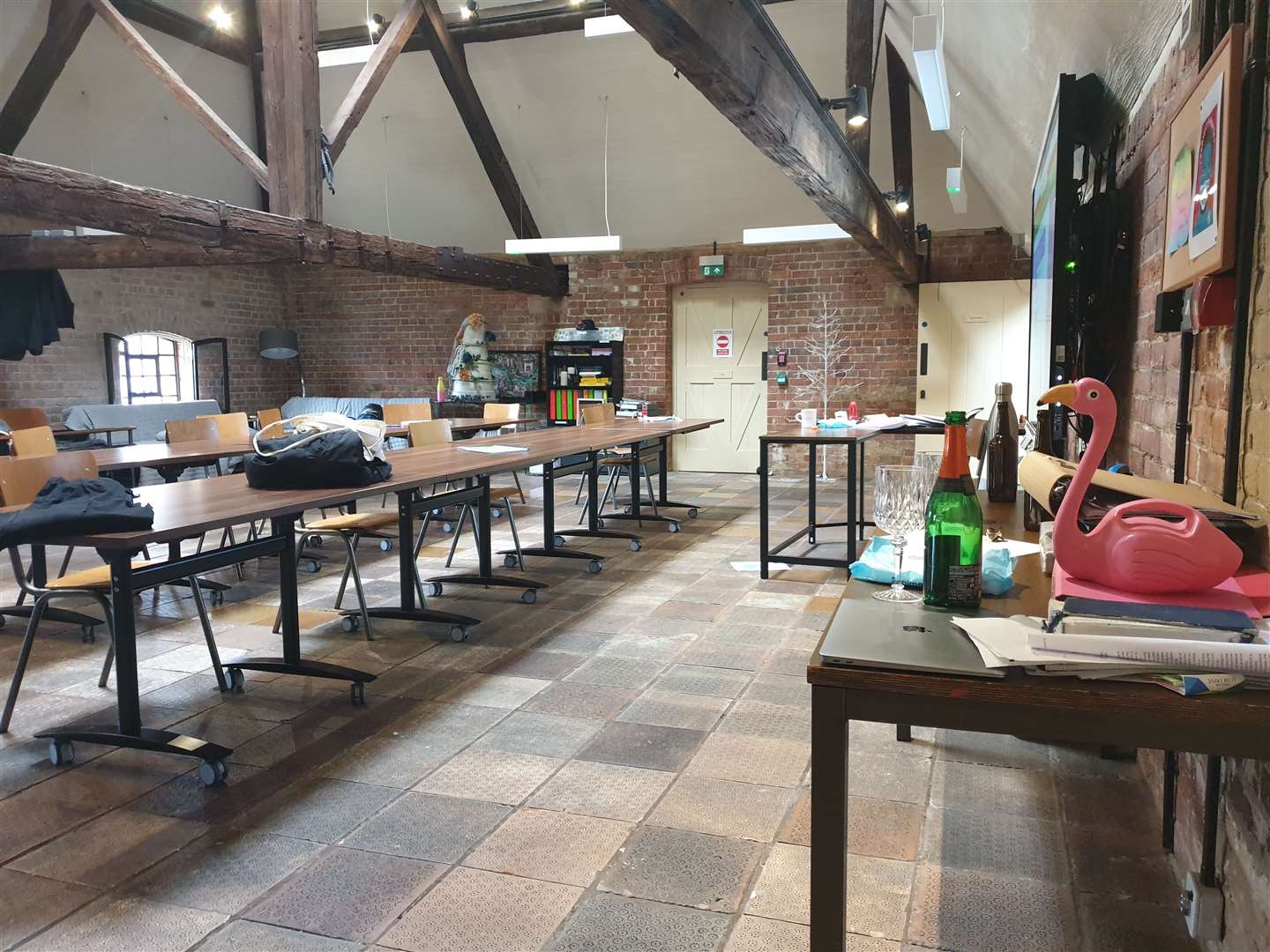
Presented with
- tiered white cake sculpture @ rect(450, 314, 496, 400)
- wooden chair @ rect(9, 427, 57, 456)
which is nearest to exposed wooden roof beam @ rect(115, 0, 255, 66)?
tiered white cake sculpture @ rect(450, 314, 496, 400)

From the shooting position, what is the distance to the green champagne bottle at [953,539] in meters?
1.41

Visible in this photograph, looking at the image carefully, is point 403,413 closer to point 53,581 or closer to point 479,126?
point 479,126

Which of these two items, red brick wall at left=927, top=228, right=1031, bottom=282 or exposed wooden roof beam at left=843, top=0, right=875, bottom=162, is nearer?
exposed wooden roof beam at left=843, top=0, right=875, bottom=162

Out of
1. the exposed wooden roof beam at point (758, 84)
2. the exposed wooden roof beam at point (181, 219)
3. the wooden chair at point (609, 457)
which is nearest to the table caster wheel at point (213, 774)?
the exposed wooden roof beam at point (758, 84)

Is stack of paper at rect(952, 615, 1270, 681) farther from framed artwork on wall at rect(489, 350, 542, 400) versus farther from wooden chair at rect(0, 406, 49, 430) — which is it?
framed artwork on wall at rect(489, 350, 542, 400)

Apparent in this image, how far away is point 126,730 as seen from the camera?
8.82 ft

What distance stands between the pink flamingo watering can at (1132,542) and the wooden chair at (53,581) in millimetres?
2562

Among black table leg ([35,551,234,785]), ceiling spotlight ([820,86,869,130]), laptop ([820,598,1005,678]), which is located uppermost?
ceiling spotlight ([820,86,869,130])

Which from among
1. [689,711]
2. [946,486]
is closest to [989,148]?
[689,711]

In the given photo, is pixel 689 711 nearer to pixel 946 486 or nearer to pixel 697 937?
pixel 697 937

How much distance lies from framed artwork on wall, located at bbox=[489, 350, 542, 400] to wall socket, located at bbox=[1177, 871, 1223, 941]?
9.70m

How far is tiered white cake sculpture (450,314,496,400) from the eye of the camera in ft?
34.5

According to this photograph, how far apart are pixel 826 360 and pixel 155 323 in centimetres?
778

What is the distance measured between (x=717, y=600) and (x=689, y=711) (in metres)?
1.53
